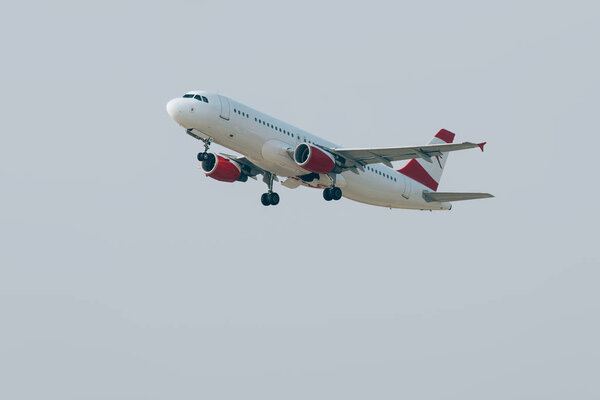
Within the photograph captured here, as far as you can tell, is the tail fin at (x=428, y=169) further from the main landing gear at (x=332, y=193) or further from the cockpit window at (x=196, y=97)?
the cockpit window at (x=196, y=97)

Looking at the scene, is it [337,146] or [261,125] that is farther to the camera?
[337,146]

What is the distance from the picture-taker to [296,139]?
2345 inches

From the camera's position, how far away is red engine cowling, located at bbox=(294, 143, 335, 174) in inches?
2283

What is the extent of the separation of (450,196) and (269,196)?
39.4ft

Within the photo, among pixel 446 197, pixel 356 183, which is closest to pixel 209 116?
pixel 356 183

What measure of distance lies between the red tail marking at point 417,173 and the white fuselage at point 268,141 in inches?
117

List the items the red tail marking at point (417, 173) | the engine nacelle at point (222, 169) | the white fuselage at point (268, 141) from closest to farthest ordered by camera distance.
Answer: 1. the white fuselage at point (268, 141)
2. the engine nacelle at point (222, 169)
3. the red tail marking at point (417, 173)

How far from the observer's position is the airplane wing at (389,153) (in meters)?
56.5

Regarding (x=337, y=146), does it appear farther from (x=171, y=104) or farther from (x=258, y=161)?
(x=171, y=104)

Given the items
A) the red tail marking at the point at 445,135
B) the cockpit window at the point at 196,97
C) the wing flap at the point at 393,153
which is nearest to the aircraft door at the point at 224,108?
the cockpit window at the point at 196,97

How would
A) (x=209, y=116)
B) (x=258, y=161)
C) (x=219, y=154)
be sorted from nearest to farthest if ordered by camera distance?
(x=209, y=116) → (x=258, y=161) → (x=219, y=154)

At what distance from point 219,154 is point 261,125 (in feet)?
21.6

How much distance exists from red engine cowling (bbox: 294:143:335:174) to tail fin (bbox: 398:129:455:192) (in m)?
11.3

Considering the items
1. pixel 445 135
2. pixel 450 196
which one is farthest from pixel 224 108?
pixel 445 135
